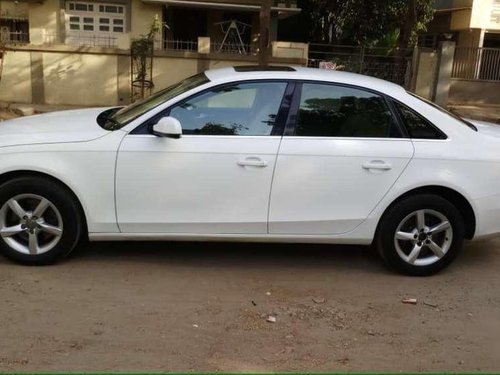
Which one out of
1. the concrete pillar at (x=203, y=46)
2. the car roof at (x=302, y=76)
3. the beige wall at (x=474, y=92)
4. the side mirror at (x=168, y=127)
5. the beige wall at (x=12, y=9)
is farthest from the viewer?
the beige wall at (x=474, y=92)

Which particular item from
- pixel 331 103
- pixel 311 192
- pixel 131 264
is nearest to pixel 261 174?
pixel 311 192

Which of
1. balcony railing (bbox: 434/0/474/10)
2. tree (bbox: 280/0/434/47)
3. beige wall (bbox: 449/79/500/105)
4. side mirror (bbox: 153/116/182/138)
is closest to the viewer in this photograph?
side mirror (bbox: 153/116/182/138)

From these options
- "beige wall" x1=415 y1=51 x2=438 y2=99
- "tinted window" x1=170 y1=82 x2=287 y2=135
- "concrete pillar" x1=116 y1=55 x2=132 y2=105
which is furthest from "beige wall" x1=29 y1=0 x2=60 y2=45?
"tinted window" x1=170 y1=82 x2=287 y2=135

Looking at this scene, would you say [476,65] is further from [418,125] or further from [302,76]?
[302,76]

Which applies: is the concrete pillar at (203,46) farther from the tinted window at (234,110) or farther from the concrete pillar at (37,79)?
the tinted window at (234,110)

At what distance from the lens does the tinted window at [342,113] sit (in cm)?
468

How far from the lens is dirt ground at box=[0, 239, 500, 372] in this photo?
346 cm

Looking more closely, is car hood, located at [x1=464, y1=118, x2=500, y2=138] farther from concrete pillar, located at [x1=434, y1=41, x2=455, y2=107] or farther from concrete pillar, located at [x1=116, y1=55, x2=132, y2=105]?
concrete pillar, located at [x1=116, y1=55, x2=132, y2=105]

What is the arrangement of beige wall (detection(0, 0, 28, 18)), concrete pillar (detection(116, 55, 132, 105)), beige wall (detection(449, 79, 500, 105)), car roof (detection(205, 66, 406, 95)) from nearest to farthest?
car roof (detection(205, 66, 406, 95))
concrete pillar (detection(116, 55, 132, 105))
beige wall (detection(0, 0, 28, 18))
beige wall (detection(449, 79, 500, 105))

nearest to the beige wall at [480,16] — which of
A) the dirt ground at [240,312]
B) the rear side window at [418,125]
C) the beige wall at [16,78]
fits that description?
the beige wall at [16,78]

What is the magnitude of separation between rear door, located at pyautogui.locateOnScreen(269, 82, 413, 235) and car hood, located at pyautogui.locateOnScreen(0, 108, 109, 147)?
4.81 ft

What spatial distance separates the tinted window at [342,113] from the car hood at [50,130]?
5.16 ft

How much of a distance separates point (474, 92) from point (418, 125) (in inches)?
666

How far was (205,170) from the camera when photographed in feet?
14.7
